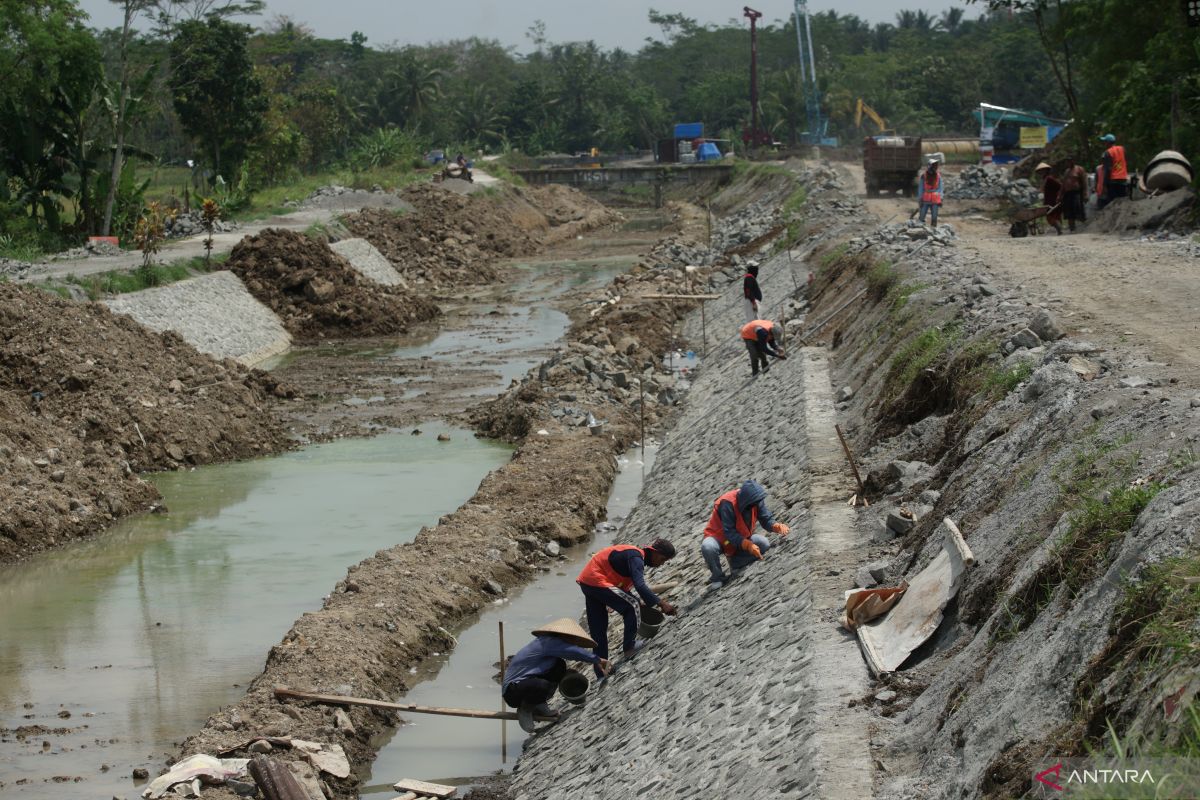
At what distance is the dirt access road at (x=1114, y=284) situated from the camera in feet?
48.5

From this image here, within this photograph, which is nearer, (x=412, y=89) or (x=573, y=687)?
(x=573, y=687)

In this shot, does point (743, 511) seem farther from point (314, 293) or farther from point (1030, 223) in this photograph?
point (314, 293)

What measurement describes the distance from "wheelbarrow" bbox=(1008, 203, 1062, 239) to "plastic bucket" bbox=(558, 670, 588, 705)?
66.2 feet

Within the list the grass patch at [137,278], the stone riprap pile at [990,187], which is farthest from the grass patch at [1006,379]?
the stone riprap pile at [990,187]

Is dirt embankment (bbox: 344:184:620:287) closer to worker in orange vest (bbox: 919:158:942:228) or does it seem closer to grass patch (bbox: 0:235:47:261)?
grass patch (bbox: 0:235:47:261)

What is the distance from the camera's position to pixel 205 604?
18.4m

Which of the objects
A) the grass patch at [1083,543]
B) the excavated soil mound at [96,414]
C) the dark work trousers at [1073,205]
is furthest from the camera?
the dark work trousers at [1073,205]

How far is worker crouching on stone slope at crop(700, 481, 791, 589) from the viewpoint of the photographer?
543 inches

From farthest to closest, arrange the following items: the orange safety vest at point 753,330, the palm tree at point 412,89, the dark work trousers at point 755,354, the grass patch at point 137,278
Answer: the palm tree at point 412,89 → the grass patch at point 137,278 → the dark work trousers at point 755,354 → the orange safety vest at point 753,330

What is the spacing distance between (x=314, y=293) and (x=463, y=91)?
292ft

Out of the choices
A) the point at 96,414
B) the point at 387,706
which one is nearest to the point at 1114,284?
the point at 387,706

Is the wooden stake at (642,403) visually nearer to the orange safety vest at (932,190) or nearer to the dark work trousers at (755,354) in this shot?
the dark work trousers at (755,354)

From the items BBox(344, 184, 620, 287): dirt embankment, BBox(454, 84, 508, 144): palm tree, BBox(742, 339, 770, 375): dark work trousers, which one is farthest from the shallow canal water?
BBox(454, 84, 508, 144): palm tree

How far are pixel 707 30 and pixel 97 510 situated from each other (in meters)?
153
